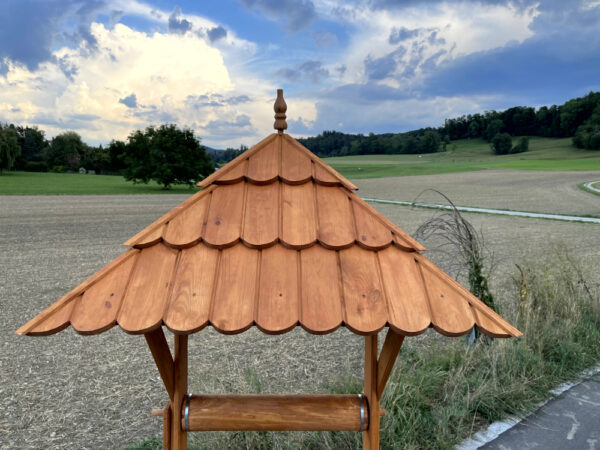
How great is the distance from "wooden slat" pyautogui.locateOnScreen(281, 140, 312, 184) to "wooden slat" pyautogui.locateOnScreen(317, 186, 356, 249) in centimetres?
9

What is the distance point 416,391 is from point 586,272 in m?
5.95

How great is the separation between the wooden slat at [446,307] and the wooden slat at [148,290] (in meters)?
0.90

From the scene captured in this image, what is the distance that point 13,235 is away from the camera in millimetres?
13422

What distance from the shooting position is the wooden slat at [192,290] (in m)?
1.45

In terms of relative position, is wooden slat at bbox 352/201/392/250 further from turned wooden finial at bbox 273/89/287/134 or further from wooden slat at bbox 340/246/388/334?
turned wooden finial at bbox 273/89/287/134

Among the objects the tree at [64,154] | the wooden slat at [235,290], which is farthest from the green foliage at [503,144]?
the wooden slat at [235,290]

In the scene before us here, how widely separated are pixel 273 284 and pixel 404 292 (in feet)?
1.48

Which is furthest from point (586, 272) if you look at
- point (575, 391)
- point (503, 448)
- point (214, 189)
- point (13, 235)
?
point (13, 235)

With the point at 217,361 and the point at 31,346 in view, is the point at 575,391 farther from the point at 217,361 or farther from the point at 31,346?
the point at 31,346

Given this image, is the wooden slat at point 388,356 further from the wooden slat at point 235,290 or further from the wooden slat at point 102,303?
the wooden slat at point 102,303

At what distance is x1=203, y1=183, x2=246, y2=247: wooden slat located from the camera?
167 cm

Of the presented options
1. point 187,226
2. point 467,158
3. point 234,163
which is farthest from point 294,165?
point 467,158

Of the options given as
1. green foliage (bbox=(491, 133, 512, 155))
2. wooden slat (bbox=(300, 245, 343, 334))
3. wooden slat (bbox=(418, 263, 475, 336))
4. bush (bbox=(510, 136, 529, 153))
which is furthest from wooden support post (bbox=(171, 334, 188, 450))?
bush (bbox=(510, 136, 529, 153))

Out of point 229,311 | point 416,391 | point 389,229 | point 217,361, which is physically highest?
point 389,229
